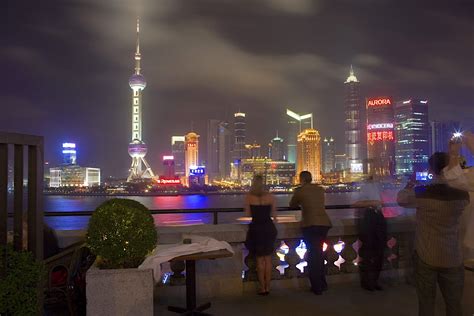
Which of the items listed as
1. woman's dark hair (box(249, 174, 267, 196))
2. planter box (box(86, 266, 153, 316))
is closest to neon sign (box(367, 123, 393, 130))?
woman's dark hair (box(249, 174, 267, 196))

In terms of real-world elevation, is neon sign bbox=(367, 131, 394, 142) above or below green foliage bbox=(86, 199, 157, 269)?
above

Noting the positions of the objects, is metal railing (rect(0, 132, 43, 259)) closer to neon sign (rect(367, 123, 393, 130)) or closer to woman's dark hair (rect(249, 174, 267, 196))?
woman's dark hair (rect(249, 174, 267, 196))

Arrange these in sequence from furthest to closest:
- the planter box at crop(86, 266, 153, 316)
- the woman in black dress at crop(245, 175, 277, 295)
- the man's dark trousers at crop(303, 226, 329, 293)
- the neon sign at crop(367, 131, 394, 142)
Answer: the neon sign at crop(367, 131, 394, 142) < the man's dark trousers at crop(303, 226, 329, 293) < the woman in black dress at crop(245, 175, 277, 295) < the planter box at crop(86, 266, 153, 316)

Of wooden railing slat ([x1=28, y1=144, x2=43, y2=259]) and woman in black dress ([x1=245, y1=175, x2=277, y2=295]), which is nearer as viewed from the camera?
wooden railing slat ([x1=28, y1=144, x2=43, y2=259])

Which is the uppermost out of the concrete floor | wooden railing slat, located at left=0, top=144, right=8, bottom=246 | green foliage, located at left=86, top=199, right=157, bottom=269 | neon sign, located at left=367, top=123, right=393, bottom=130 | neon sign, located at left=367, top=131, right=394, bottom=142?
neon sign, located at left=367, top=123, right=393, bottom=130

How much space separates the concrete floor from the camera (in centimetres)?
653

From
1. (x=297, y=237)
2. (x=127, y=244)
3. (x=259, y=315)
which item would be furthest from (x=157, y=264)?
(x=297, y=237)

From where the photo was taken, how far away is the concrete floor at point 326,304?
21.4 ft

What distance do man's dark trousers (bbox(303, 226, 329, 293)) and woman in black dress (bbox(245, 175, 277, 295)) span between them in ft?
2.01

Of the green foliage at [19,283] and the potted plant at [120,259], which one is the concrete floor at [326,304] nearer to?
the potted plant at [120,259]

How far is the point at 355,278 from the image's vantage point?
26.9 ft

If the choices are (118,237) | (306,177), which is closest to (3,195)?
(118,237)

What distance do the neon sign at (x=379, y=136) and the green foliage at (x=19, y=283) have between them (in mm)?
181165

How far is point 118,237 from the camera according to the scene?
5160mm
